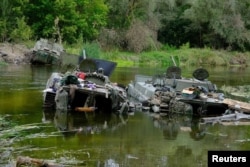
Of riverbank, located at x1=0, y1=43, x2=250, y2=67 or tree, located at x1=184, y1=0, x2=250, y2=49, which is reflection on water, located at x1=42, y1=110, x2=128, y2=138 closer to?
riverbank, located at x1=0, y1=43, x2=250, y2=67

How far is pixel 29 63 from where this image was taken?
48344 millimetres

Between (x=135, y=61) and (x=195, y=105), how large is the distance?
3687 centimetres

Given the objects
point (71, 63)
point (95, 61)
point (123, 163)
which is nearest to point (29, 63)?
point (71, 63)

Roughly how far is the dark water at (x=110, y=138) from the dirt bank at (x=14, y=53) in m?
25.2

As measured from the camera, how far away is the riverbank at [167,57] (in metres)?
50.0

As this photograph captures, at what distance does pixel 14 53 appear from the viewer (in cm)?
4934

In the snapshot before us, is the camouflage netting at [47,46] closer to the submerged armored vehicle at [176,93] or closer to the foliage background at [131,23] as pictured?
the foliage background at [131,23]

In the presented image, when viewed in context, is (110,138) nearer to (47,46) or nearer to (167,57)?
(47,46)

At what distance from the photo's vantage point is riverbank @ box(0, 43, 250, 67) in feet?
164

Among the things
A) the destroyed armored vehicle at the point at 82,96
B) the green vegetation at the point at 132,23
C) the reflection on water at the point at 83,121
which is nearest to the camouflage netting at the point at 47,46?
the green vegetation at the point at 132,23

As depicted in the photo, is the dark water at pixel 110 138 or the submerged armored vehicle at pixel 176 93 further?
the submerged armored vehicle at pixel 176 93

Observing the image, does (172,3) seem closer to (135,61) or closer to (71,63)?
(135,61)

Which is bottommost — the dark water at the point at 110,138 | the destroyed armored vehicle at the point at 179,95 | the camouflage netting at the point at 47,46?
the dark water at the point at 110,138

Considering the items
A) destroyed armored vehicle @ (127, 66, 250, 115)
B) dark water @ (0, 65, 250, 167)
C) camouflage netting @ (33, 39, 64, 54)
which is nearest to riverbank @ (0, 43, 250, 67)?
camouflage netting @ (33, 39, 64, 54)
